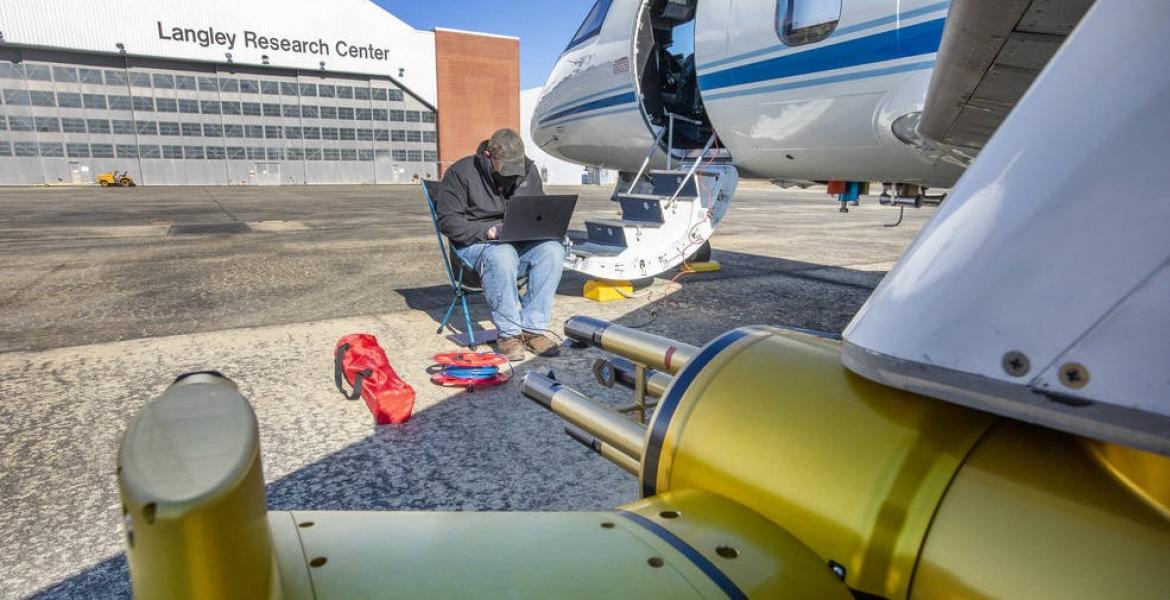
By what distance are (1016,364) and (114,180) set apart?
37.6 meters

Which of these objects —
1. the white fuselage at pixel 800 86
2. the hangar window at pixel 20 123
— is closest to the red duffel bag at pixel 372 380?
the white fuselage at pixel 800 86

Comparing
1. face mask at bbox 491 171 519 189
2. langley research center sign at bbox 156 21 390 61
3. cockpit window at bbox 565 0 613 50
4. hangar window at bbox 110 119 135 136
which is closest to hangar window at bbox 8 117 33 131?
hangar window at bbox 110 119 135 136

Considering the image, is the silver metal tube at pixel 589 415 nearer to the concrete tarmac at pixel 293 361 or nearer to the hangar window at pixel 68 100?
the concrete tarmac at pixel 293 361

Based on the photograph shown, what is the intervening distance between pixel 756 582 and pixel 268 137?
122 feet

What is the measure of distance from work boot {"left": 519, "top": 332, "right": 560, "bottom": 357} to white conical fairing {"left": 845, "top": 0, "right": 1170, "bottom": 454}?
289cm

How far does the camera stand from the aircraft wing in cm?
132

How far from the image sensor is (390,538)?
0.76 meters

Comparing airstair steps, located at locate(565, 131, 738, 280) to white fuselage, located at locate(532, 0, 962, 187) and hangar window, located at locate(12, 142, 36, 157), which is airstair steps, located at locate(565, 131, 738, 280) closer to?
white fuselage, located at locate(532, 0, 962, 187)

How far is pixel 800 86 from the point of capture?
4391 mm

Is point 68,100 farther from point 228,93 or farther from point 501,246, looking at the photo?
point 501,246

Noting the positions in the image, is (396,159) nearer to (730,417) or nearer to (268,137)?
(268,137)

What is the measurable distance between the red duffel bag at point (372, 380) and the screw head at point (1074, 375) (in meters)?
2.43

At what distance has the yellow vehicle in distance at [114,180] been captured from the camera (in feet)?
97.4

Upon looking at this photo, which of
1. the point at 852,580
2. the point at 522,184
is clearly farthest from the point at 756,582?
the point at 522,184
